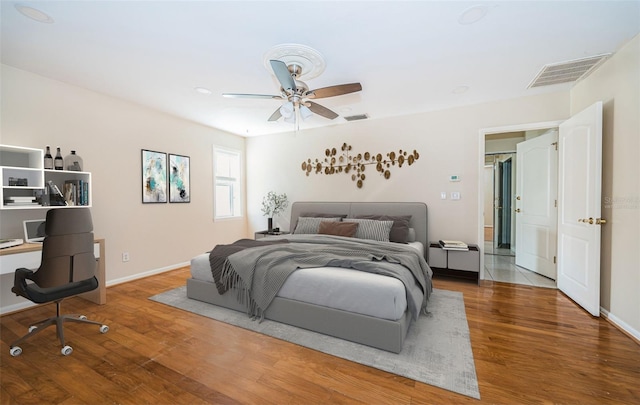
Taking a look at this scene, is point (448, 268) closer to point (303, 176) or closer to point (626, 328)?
point (626, 328)

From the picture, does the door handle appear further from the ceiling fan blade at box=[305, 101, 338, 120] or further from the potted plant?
the potted plant

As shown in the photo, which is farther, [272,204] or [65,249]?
[272,204]

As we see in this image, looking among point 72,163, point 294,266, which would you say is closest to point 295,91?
point 294,266

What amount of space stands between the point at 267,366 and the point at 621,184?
360 cm

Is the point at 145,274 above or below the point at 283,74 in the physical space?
below


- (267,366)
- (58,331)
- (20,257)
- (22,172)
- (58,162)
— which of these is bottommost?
(267,366)

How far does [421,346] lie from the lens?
210 cm

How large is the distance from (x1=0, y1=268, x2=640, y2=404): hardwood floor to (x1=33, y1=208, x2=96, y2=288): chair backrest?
58 cm

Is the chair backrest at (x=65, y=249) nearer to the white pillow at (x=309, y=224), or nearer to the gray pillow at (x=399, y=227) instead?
the white pillow at (x=309, y=224)

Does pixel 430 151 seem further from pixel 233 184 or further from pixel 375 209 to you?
pixel 233 184

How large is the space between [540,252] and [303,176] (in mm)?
4250

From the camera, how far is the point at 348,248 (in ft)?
9.96

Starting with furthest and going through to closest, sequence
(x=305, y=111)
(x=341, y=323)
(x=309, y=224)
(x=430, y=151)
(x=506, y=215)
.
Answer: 1. (x=506, y=215)
2. (x=309, y=224)
3. (x=430, y=151)
4. (x=305, y=111)
5. (x=341, y=323)

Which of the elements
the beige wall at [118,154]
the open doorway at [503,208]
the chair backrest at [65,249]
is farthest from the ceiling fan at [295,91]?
the open doorway at [503,208]
